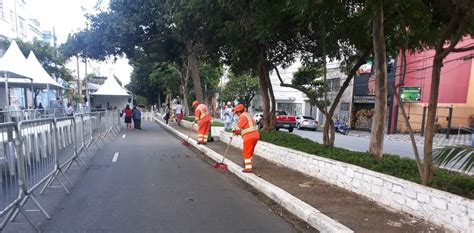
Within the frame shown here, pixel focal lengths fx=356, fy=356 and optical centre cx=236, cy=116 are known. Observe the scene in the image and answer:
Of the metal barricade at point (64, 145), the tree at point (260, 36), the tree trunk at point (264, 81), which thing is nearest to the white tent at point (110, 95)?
the tree at point (260, 36)

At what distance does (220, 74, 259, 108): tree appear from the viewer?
4097cm

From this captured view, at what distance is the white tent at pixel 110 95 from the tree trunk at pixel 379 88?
2888 cm

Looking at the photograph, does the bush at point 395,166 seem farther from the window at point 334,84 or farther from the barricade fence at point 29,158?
the window at point 334,84

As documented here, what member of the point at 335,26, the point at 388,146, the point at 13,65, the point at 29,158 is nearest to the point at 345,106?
the point at 388,146

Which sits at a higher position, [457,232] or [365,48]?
[365,48]

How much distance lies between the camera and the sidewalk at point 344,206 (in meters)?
4.54

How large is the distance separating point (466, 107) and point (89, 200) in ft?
89.7

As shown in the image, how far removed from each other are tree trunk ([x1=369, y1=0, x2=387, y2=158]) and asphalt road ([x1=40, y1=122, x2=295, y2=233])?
2932 mm

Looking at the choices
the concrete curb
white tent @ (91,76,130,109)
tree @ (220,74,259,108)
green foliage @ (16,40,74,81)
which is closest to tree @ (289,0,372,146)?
the concrete curb

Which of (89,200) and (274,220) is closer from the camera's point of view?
(274,220)

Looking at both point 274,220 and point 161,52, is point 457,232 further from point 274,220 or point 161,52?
point 161,52

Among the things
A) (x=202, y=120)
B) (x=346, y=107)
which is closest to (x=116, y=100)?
(x=346, y=107)

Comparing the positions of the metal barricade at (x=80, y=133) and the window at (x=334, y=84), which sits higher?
the window at (x=334, y=84)

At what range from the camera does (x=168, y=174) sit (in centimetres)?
826
